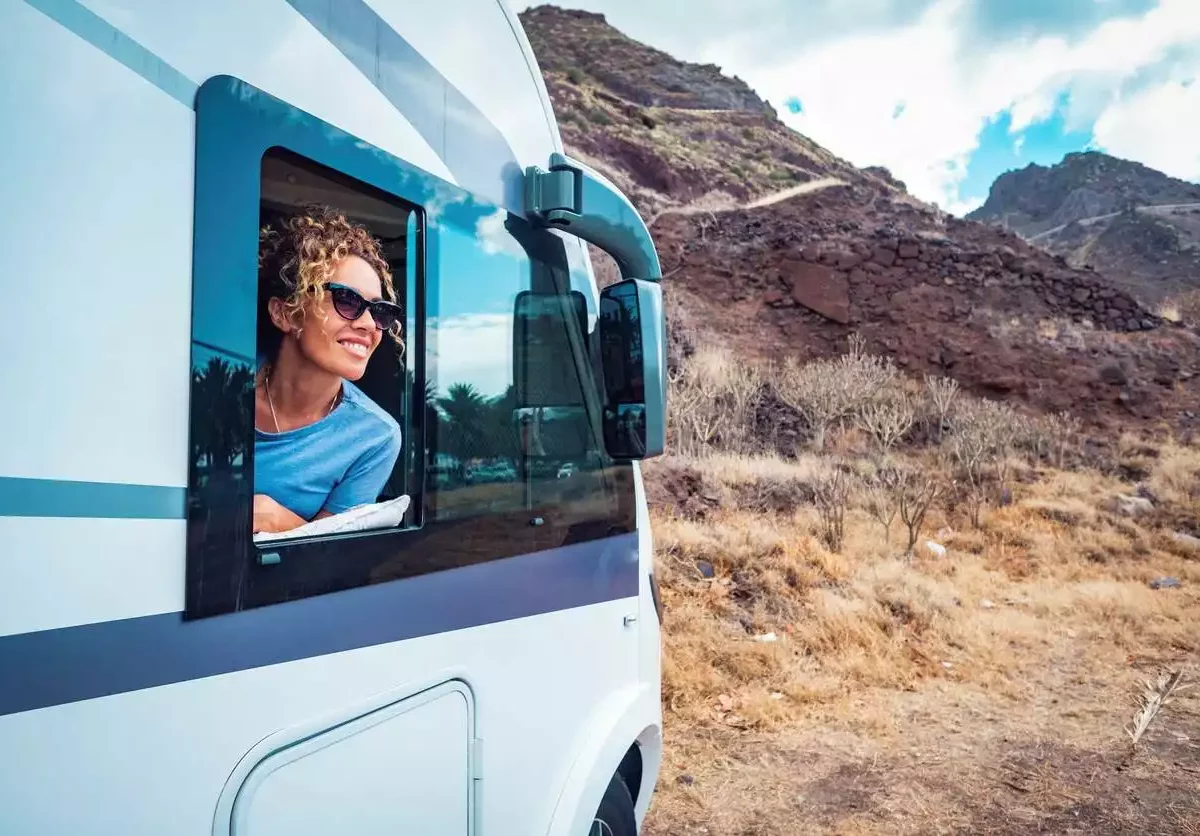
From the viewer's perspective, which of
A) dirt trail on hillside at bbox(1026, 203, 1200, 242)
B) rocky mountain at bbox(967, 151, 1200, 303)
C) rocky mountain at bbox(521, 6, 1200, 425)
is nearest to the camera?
rocky mountain at bbox(521, 6, 1200, 425)

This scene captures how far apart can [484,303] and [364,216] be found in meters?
0.33

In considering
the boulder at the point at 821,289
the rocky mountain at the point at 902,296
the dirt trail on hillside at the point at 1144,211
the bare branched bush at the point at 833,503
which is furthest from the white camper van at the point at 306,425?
the dirt trail on hillside at the point at 1144,211

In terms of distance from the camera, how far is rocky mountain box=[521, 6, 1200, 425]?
62.8ft

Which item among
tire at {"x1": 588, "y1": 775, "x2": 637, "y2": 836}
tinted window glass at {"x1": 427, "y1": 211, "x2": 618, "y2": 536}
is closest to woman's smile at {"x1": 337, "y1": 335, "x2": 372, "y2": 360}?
tinted window glass at {"x1": 427, "y1": 211, "x2": 618, "y2": 536}

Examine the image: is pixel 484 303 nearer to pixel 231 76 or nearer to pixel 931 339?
pixel 231 76

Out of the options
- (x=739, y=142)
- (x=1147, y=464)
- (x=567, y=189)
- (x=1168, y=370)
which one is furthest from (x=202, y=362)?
(x=739, y=142)

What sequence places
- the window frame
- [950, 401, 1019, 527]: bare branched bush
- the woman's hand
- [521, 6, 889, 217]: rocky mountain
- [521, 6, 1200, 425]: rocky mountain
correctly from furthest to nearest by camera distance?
[521, 6, 889, 217]: rocky mountain
[521, 6, 1200, 425]: rocky mountain
[950, 401, 1019, 527]: bare branched bush
the woman's hand
the window frame

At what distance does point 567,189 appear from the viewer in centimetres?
187

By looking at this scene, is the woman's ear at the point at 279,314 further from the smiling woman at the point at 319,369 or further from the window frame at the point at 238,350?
the window frame at the point at 238,350

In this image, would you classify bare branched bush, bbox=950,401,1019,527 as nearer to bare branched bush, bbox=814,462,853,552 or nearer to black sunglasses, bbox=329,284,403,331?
bare branched bush, bbox=814,462,853,552

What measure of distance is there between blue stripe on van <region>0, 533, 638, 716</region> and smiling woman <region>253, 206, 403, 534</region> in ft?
0.54

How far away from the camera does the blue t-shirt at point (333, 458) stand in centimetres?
130

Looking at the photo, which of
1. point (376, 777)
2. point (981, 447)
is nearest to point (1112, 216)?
point (981, 447)

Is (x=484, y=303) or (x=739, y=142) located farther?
(x=739, y=142)
